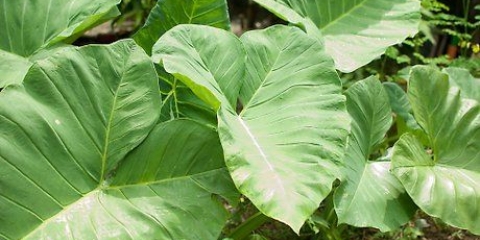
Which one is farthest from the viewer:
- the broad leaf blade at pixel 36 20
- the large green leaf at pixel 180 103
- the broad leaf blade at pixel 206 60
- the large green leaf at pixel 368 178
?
the broad leaf blade at pixel 36 20

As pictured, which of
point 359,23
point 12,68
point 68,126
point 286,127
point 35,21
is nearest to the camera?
point 68,126

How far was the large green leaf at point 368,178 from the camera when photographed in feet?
5.15

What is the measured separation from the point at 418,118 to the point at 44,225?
3.44ft

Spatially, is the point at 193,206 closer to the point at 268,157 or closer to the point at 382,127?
the point at 268,157

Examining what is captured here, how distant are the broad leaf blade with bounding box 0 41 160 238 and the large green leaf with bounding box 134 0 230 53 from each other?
1.00 ft

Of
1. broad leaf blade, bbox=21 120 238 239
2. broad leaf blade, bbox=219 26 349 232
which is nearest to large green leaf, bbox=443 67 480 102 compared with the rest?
broad leaf blade, bbox=219 26 349 232

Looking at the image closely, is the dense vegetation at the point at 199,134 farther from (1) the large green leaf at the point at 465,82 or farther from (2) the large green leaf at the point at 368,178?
(1) the large green leaf at the point at 465,82

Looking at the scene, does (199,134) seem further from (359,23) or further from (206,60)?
(359,23)

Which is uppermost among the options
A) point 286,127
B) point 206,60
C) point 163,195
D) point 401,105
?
point 206,60

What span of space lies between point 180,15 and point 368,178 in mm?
676

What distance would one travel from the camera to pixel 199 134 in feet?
4.76

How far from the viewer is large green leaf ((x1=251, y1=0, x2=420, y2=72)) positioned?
195 centimetres

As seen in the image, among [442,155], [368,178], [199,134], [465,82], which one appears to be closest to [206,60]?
[199,134]

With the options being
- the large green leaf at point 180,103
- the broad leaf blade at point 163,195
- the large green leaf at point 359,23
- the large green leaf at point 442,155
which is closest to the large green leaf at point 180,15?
the large green leaf at point 180,103
